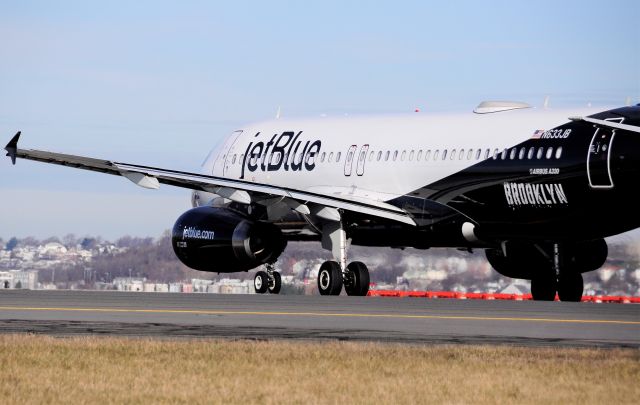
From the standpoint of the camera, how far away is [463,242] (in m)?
34.2

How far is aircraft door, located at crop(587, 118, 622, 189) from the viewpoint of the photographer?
29828 mm

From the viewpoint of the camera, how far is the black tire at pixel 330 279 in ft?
114

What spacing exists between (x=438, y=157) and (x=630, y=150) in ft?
20.2

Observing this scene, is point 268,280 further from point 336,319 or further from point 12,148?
point 336,319

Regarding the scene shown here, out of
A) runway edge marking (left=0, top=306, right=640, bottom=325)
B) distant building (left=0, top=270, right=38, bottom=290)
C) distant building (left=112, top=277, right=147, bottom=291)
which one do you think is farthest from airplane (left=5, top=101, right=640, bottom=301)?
distant building (left=0, top=270, right=38, bottom=290)

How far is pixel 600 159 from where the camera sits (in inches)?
1183

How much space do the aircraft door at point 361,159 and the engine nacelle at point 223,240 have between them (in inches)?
101

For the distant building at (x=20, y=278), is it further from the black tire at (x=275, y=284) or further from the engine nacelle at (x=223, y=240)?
the black tire at (x=275, y=284)

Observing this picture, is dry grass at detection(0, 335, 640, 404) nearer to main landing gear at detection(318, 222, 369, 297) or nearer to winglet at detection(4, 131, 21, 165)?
winglet at detection(4, 131, 21, 165)

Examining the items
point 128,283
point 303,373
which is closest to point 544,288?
point 128,283

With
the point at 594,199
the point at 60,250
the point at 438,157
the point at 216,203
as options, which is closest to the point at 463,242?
the point at 438,157

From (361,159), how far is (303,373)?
22613 mm

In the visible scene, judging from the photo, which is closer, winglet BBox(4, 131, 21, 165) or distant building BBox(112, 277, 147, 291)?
winglet BBox(4, 131, 21, 165)

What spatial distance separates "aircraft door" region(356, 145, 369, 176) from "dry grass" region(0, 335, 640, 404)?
19252mm
